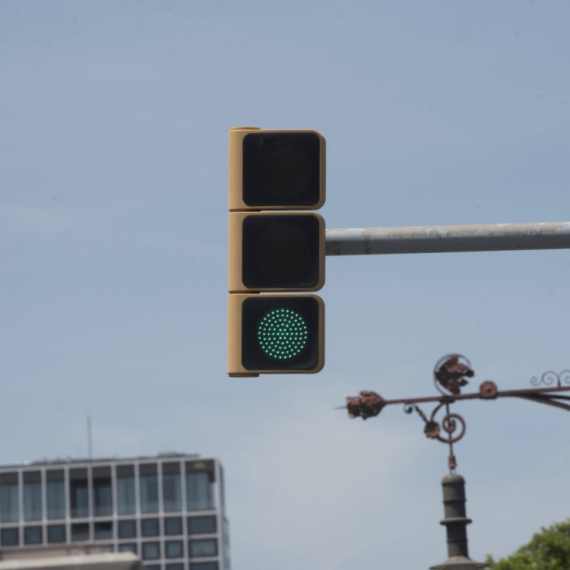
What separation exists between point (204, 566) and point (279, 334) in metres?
150

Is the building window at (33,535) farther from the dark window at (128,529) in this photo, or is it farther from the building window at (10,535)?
the dark window at (128,529)

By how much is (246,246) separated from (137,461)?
14961 centimetres

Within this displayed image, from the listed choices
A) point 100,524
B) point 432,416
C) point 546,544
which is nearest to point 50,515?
point 100,524

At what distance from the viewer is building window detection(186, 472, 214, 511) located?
15525 centimetres

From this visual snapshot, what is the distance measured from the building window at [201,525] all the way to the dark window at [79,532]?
471 inches

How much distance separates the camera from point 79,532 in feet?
509

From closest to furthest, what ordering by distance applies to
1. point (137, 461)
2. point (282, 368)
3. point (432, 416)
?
point (282, 368) < point (432, 416) < point (137, 461)

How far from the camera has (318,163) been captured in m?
6.95

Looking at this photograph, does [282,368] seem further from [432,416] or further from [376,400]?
[376,400]

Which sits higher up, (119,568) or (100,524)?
(100,524)

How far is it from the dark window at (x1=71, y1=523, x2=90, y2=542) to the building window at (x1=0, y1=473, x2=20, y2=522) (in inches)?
265

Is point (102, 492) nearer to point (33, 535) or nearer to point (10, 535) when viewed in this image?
point (33, 535)

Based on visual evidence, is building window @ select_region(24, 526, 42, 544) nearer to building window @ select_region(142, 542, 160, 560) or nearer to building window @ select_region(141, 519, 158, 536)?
building window @ select_region(141, 519, 158, 536)

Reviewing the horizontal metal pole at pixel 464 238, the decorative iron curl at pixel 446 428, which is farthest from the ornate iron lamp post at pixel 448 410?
the horizontal metal pole at pixel 464 238
